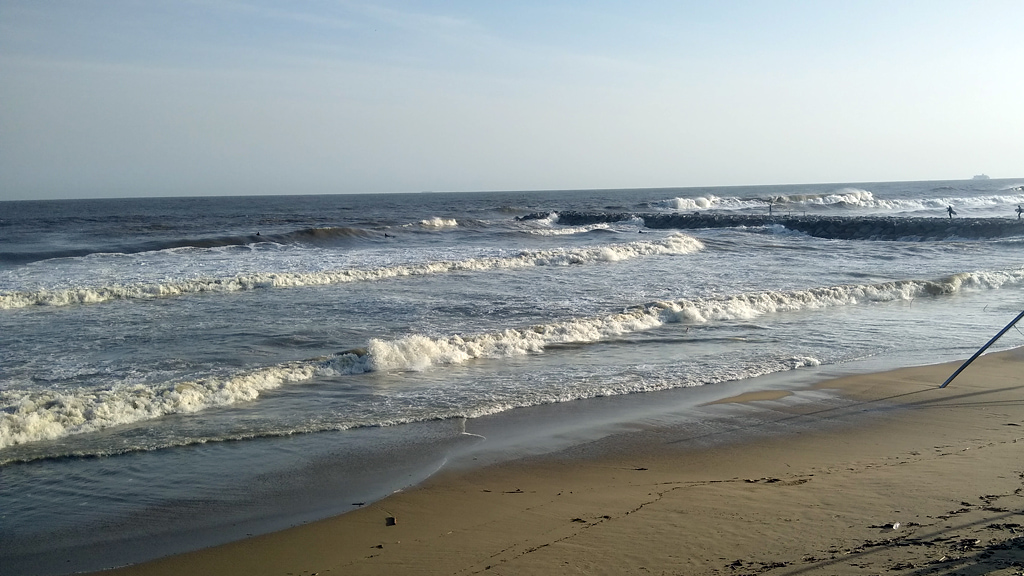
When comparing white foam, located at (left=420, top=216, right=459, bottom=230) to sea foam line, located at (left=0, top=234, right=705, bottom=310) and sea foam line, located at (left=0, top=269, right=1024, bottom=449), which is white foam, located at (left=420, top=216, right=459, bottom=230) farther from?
sea foam line, located at (left=0, top=269, right=1024, bottom=449)

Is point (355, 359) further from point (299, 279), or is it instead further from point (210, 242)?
point (210, 242)

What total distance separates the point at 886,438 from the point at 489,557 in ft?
15.0

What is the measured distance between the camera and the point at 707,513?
5055 mm

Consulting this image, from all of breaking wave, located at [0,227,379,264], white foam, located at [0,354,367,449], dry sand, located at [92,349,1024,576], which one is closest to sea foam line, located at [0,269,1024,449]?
white foam, located at [0,354,367,449]

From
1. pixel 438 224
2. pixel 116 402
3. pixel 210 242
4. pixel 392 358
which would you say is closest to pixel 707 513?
pixel 392 358

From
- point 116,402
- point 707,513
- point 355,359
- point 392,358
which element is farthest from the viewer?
point 392,358

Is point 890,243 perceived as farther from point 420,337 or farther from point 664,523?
point 664,523

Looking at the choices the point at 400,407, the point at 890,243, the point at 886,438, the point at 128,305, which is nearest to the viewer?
the point at 886,438

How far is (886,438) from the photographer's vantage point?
23.4 ft

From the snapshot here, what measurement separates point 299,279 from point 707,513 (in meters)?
16.8

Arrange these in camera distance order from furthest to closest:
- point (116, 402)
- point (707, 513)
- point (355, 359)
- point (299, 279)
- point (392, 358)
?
point (299, 279) < point (392, 358) < point (355, 359) < point (116, 402) < point (707, 513)

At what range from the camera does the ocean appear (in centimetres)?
594

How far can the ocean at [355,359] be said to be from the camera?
19.5 ft

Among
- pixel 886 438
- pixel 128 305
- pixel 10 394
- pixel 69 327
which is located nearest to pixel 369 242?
pixel 128 305
